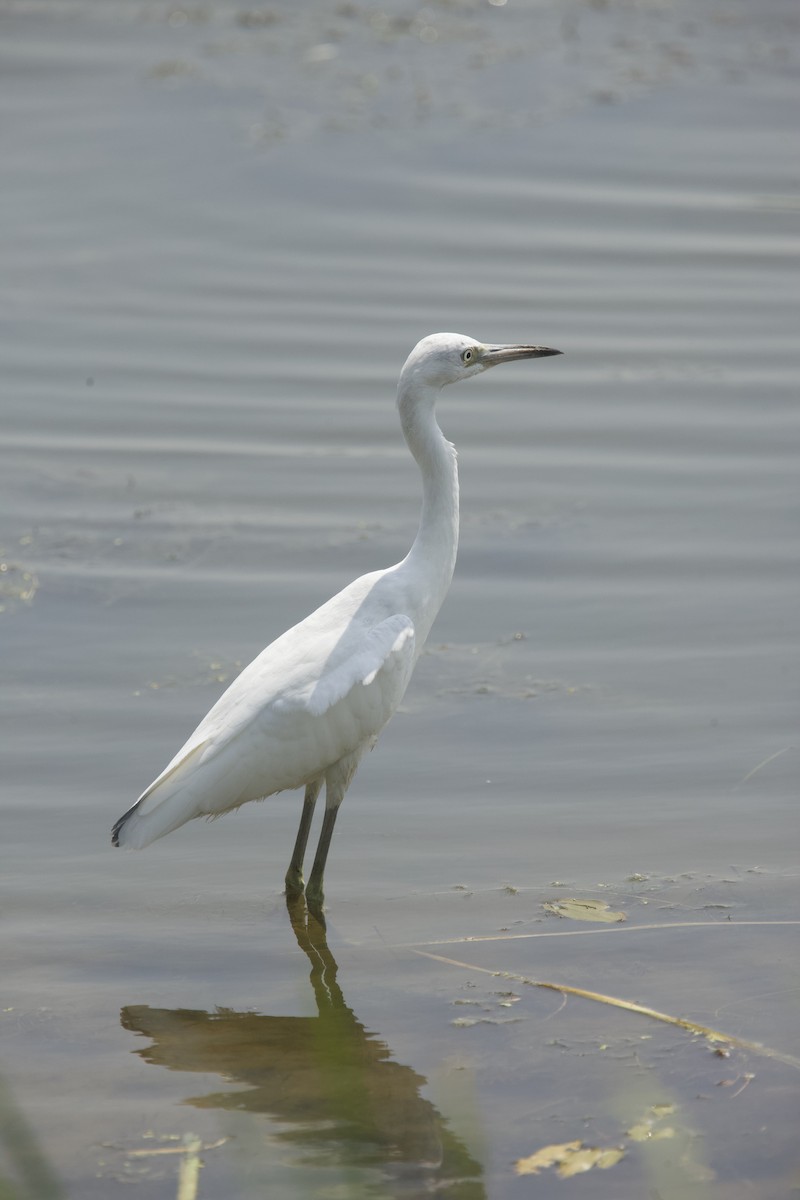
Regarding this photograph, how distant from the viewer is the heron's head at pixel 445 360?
5277 millimetres

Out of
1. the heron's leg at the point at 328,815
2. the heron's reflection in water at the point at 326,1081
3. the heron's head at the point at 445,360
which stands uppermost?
the heron's head at the point at 445,360

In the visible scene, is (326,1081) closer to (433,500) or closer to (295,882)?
(295,882)

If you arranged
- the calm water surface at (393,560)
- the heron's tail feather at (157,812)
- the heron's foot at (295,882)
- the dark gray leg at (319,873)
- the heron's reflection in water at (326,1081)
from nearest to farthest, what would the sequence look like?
1. the heron's reflection in water at (326,1081)
2. the calm water surface at (393,560)
3. the heron's tail feather at (157,812)
4. the dark gray leg at (319,873)
5. the heron's foot at (295,882)

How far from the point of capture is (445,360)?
5.30 meters

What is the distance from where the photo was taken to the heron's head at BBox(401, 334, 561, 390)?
17.3 feet

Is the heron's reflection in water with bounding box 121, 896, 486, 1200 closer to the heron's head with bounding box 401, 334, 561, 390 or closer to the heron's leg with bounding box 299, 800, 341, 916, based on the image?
the heron's leg with bounding box 299, 800, 341, 916

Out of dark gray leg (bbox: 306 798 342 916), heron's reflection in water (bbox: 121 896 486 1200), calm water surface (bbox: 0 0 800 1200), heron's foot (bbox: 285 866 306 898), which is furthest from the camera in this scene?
heron's foot (bbox: 285 866 306 898)

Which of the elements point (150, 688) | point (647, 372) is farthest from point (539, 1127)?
point (647, 372)

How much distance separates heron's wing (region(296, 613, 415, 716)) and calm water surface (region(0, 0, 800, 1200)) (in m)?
0.72

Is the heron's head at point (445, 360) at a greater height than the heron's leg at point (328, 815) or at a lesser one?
greater

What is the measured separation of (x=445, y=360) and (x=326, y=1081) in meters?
2.31

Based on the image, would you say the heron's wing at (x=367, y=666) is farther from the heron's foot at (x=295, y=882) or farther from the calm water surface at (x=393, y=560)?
the calm water surface at (x=393, y=560)

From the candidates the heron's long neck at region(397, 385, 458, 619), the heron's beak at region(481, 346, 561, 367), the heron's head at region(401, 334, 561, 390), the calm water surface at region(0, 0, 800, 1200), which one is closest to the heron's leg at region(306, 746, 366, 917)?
the calm water surface at region(0, 0, 800, 1200)

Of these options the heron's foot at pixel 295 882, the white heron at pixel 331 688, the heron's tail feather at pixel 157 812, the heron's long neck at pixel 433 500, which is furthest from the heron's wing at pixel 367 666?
the heron's foot at pixel 295 882
